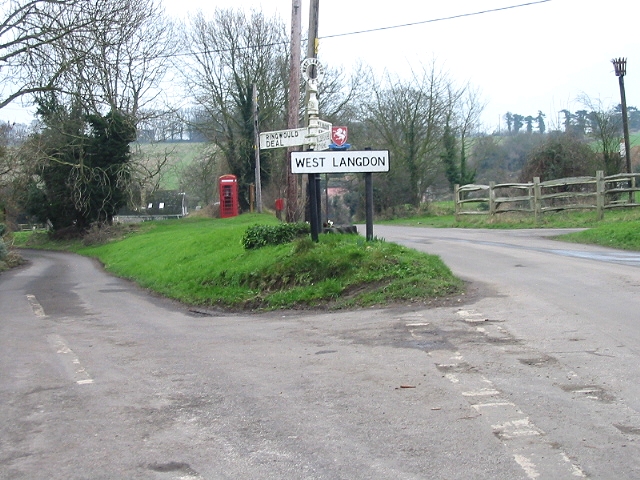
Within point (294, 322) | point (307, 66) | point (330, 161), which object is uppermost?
point (307, 66)

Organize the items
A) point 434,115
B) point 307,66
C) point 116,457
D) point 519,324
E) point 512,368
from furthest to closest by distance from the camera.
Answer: point 434,115 → point 307,66 → point 519,324 → point 512,368 → point 116,457

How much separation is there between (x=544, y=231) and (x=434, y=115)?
86.8ft

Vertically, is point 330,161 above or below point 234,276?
above

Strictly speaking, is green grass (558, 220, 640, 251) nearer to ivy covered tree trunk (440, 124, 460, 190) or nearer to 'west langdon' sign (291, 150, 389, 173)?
'west langdon' sign (291, 150, 389, 173)

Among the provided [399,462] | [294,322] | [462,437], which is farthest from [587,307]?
[399,462]

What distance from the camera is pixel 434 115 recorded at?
164 feet

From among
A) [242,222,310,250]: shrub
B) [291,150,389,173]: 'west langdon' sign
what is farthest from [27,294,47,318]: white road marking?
[291,150,389,173]: 'west langdon' sign

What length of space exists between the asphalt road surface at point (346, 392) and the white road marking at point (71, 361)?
0.04 m

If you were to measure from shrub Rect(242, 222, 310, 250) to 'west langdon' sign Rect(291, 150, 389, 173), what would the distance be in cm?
235

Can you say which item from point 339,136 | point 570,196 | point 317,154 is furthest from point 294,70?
point 570,196

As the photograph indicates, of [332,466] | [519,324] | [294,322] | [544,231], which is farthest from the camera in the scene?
[544,231]

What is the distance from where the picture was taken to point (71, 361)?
9219 mm

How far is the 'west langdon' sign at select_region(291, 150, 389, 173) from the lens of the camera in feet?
48.1

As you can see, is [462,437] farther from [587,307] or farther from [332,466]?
[587,307]
